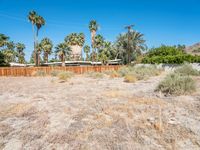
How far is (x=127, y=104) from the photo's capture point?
7.00 meters

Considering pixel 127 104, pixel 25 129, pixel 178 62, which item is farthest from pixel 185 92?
pixel 178 62

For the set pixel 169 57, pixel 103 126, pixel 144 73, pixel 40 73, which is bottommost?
pixel 103 126

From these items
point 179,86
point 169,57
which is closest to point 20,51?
point 169,57

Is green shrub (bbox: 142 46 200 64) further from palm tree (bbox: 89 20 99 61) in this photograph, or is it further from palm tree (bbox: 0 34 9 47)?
palm tree (bbox: 0 34 9 47)

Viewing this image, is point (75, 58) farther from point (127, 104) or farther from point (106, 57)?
point (127, 104)

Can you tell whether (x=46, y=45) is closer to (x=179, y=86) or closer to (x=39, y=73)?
(x=39, y=73)

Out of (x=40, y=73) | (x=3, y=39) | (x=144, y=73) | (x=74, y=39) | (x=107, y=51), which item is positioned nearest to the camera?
(x=144, y=73)

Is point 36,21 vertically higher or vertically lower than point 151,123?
higher

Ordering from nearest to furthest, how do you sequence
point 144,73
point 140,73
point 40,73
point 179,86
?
1. point 179,86
2. point 140,73
3. point 144,73
4. point 40,73

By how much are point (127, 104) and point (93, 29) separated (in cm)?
4509

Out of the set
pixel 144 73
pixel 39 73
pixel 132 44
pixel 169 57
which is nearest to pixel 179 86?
pixel 144 73

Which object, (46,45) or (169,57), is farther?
(46,45)

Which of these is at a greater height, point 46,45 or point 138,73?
point 46,45

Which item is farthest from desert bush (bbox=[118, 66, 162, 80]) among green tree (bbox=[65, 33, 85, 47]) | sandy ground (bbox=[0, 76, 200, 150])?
green tree (bbox=[65, 33, 85, 47])
